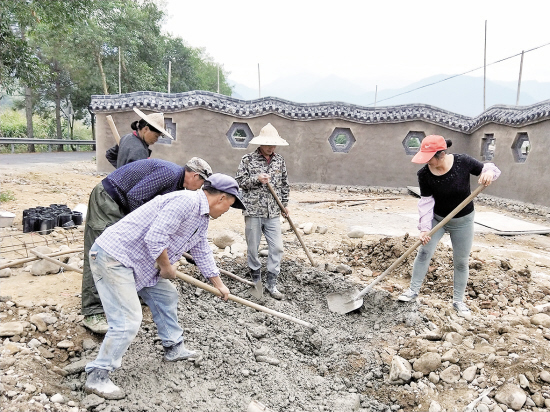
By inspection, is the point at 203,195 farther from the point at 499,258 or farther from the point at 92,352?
the point at 499,258

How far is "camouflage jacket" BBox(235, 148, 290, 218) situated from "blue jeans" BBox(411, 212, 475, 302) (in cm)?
149

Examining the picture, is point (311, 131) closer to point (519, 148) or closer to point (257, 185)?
point (519, 148)

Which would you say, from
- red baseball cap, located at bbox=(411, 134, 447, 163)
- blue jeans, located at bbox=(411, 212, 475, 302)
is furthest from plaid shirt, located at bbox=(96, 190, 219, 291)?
blue jeans, located at bbox=(411, 212, 475, 302)

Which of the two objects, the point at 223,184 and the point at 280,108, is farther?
the point at 280,108

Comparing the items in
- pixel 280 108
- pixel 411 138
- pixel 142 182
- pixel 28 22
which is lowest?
pixel 142 182

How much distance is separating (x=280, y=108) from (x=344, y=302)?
8920mm

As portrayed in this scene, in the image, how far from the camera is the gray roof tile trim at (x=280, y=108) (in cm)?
1174

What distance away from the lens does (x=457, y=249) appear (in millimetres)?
3609

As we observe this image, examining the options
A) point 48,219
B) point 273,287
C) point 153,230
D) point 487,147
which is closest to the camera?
point 153,230

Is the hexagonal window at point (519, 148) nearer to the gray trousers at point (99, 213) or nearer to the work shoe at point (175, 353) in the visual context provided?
the work shoe at point (175, 353)

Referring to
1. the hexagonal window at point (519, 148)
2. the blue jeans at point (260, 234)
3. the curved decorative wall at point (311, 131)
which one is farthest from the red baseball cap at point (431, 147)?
the curved decorative wall at point (311, 131)

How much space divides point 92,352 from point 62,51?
19.9m

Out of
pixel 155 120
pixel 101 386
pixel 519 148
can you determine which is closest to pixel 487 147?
pixel 519 148

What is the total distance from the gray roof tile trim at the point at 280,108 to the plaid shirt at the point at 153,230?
32.9ft
